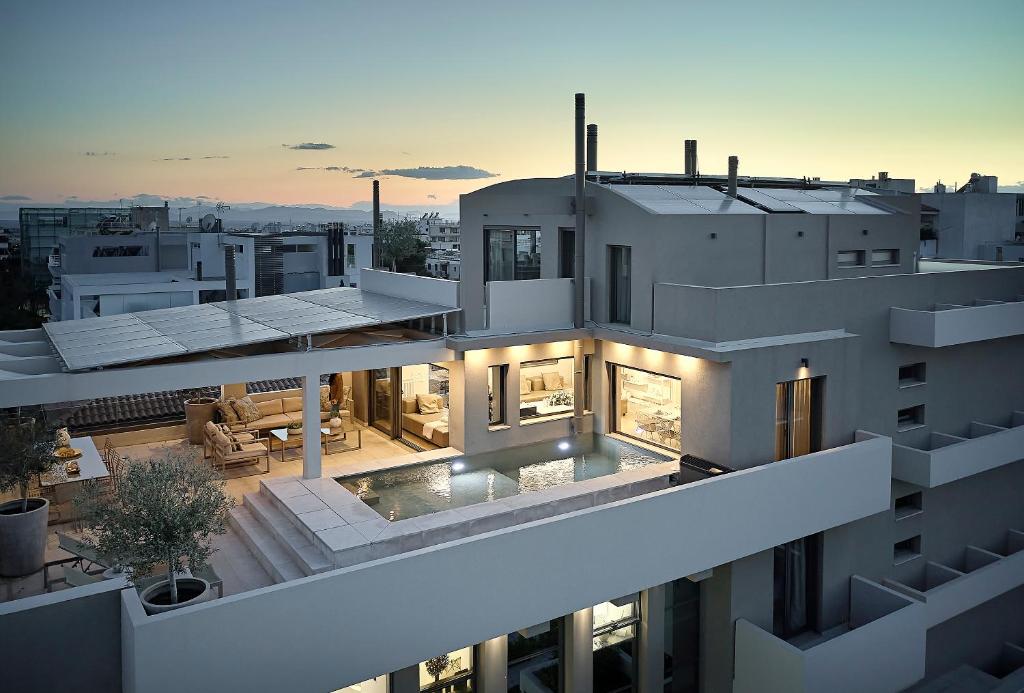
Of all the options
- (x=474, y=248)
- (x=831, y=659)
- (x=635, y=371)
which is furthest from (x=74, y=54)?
(x=831, y=659)

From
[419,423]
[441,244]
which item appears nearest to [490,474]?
[419,423]

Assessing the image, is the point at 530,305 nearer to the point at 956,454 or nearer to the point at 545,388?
the point at 545,388

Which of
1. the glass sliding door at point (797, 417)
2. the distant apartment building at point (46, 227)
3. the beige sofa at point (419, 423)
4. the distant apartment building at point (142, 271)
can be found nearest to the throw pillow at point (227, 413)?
the beige sofa at point (419, 423)

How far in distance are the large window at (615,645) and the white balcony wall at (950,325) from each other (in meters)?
8.20

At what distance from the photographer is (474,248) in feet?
65.0

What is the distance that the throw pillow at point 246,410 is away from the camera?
18.1m

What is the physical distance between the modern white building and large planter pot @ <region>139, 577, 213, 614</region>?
1.24 feet

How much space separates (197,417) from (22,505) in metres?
6.67

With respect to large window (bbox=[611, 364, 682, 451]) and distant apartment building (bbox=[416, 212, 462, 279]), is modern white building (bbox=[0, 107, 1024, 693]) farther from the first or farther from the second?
distant apartment building (bbox=[416, 212, 462, 279])

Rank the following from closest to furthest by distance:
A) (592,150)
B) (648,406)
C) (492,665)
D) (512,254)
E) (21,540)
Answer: (21,540)
(492,665)
(648,406)
(512,254)
(592,150)

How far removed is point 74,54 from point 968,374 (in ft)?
95.5

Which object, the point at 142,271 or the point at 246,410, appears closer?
the point at 246,410

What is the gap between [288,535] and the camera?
12492mm

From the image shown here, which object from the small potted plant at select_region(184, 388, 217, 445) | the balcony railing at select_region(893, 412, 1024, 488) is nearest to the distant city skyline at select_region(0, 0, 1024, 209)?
the small potted plant at select_region(184, 388, 217, 445)
